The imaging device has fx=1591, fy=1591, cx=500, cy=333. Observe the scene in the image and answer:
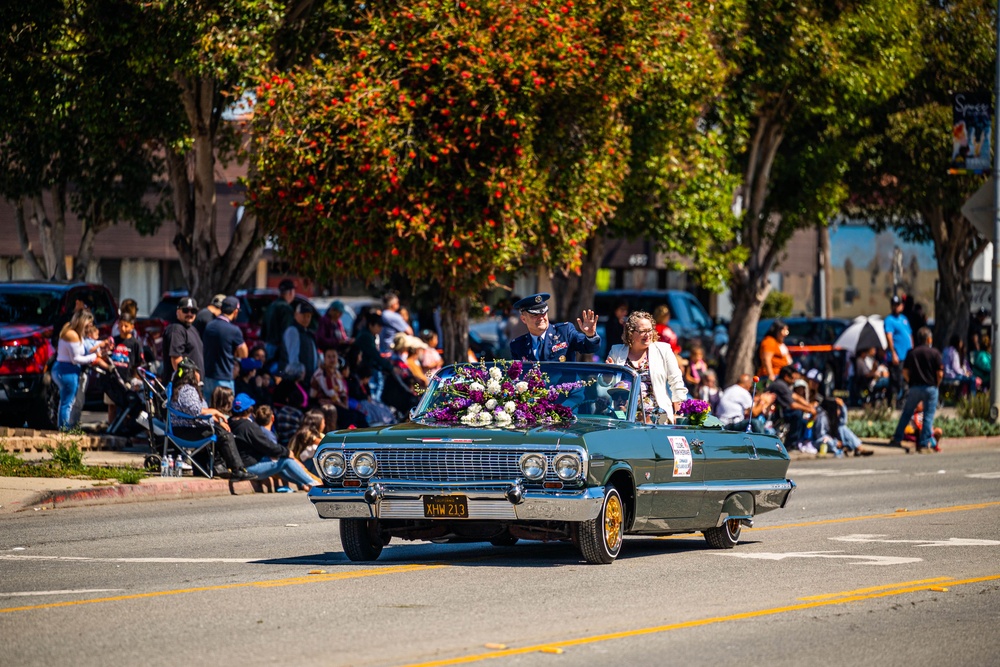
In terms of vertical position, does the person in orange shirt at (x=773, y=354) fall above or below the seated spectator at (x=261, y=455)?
above

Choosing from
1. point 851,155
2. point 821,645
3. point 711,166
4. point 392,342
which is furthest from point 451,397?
point 851,155

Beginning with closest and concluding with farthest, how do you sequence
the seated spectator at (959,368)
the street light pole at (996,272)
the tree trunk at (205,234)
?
the tree trunk at (205,234)
the street light pole at (996,272)
the seated spectator at (959,368)

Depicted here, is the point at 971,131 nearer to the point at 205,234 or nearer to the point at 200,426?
the point at 205,234

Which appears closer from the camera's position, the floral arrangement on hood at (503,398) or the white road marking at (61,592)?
the white road marking at (61,592)

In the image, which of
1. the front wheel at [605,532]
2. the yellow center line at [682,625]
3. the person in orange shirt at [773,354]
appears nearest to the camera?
the yellow center line at [682,625]

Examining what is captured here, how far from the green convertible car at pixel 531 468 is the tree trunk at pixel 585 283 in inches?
695

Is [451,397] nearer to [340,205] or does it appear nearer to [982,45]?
[340,205]

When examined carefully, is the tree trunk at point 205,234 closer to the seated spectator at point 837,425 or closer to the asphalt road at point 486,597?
the seated spectator at point 837,425

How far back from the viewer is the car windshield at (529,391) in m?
11.1

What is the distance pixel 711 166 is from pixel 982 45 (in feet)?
30.9

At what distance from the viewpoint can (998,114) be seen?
2766 cm

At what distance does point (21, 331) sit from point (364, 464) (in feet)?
39.1

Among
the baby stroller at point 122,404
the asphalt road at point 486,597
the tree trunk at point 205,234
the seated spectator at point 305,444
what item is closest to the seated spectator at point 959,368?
the tree trunk at point 205,234

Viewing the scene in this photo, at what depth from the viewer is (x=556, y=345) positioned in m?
12.9
